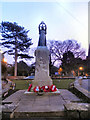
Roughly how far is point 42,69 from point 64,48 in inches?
1146

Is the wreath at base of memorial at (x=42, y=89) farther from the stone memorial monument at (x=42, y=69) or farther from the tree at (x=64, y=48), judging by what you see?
the tree at (x=64, y=48)

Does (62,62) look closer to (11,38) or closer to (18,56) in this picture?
(18,56)

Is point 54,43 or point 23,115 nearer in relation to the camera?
point 23,115

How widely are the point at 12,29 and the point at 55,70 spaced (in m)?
24.5

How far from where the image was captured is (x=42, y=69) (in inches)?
308

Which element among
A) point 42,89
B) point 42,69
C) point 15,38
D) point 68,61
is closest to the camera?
point 42,89

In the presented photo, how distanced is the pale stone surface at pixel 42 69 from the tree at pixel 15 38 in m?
22.8

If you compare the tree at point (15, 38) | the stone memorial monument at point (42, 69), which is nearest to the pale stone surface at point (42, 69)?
the stone memorial monument at point (42, 69)

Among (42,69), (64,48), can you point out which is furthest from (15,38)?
(42,69)

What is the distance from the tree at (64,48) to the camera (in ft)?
115

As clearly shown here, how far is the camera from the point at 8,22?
94.0 feet

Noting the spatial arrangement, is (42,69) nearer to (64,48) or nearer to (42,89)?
(42,89)

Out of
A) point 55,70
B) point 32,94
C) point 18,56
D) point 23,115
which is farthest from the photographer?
point 55,70

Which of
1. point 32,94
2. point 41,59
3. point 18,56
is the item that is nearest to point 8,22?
point 18,56
